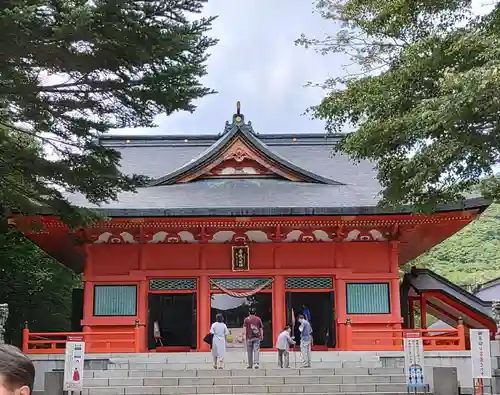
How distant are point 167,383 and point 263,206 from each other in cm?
563

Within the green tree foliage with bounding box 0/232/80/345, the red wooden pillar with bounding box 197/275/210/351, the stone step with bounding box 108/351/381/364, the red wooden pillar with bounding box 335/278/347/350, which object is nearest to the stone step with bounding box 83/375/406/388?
the stone step with bounding box 108/351/381/364

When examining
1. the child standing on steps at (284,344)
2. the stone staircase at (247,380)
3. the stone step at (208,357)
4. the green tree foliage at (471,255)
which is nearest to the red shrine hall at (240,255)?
the stone step at (208,357)

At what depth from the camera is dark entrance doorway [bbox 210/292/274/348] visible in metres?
17.4

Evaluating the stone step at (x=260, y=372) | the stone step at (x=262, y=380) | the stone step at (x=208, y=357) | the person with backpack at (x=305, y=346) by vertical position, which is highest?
the person with backpack at (x=305, y=346)

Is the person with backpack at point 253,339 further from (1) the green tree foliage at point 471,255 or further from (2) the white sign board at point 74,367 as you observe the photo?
(1) the green tree foliage at point 471,255

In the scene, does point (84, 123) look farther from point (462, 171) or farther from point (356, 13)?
point (462, 171)

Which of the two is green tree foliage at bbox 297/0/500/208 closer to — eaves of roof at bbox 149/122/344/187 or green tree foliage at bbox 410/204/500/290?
eaves of roof at bbox 149/122/344/187

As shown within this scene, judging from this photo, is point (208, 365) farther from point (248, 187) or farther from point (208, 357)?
point (248, 187)

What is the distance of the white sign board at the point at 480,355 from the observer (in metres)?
10.6

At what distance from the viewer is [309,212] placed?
15898mm

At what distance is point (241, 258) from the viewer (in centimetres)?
1722

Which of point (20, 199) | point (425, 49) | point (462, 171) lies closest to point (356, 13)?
point (425, 49)

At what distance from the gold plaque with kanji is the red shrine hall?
0.09ft

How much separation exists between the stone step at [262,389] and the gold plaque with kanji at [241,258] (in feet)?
17.7
